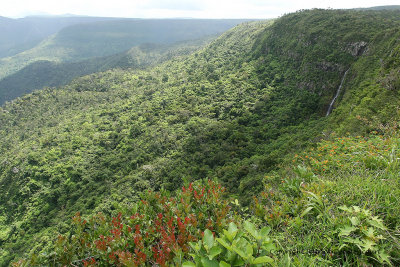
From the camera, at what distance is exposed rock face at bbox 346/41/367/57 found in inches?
1462

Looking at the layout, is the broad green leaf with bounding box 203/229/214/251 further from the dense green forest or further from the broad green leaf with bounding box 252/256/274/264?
the broad green leaf with bounding box 252/256/274/264

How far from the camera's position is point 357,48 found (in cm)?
3816

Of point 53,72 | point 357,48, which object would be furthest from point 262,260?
point 53,72

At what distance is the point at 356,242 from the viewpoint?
2.10 m

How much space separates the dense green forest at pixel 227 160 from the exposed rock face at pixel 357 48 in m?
0.21

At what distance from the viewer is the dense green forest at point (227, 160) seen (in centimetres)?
245

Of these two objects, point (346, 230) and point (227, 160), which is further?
point (227, 160)

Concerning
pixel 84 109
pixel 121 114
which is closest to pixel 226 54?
pixel 121 114

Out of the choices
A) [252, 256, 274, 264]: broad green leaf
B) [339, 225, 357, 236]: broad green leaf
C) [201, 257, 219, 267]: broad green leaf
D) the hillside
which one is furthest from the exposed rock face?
the hillside

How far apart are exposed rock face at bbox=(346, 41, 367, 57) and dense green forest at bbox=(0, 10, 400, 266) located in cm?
21

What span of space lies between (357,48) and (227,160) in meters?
30.7

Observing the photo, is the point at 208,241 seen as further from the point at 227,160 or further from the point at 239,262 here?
the point at 227,160

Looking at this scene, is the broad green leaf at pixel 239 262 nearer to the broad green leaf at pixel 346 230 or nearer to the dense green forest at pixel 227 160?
the dense green forest at pixel 227 160

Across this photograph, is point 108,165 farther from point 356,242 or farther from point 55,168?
point 356,242
